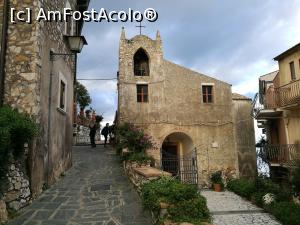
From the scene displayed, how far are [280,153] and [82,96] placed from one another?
72.6 feet

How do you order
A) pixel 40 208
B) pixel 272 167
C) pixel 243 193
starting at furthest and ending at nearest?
pixel 272 167, pixel 243 193, pixel 40 208

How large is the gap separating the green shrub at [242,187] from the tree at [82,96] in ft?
64.6

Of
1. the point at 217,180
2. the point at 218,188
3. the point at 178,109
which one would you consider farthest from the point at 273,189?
the point at 178,109

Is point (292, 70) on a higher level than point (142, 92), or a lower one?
higher

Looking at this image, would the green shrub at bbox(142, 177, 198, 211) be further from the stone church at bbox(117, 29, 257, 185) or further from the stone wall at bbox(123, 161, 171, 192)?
the stone church at bbox(117, 29, 257, 185)

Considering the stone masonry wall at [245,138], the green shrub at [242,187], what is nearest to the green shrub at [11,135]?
the green shrub at [242,187]

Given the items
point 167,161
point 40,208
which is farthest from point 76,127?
point 40,208

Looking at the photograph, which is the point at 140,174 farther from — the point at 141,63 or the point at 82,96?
the point at 82,96

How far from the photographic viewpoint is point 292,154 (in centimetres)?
1616

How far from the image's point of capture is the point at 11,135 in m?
6.34

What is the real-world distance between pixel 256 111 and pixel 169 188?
13.9 metres

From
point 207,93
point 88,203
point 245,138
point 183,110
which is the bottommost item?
point 88,203

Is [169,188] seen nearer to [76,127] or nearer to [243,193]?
[243,193]

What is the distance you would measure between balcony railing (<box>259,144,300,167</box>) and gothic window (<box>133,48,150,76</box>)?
28.9 ft
